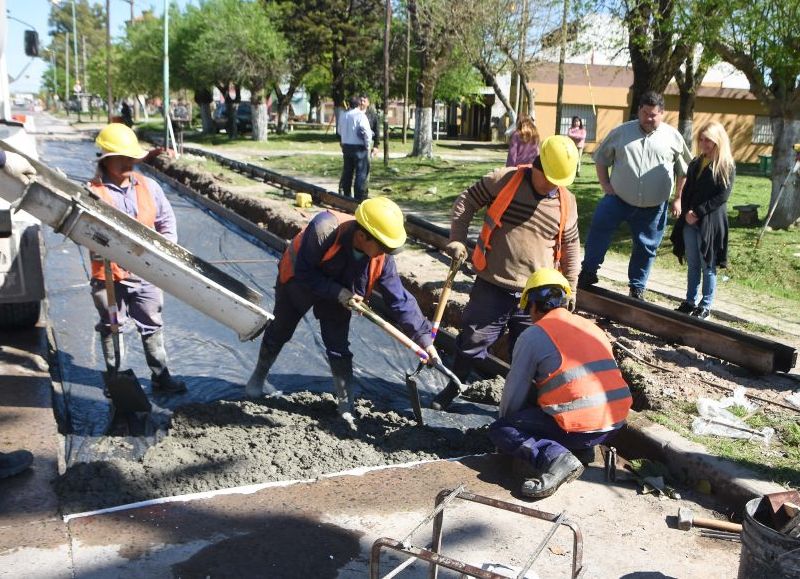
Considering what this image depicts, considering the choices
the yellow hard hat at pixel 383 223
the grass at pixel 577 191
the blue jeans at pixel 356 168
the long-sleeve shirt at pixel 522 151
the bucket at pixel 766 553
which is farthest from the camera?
the blue jeans at pixel 356 168

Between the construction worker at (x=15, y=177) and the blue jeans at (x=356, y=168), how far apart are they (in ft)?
30.2

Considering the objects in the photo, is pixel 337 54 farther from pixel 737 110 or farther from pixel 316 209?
pixel 316 209

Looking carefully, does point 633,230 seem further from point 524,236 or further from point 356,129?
point 356,129

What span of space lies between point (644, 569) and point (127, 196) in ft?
12.2

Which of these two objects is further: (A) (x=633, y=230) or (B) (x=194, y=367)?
(A) (x=633, y=230)

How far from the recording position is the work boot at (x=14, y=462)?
3803 millimetres

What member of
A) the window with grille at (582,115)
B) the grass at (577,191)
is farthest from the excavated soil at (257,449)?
the window with grille at (582,115)

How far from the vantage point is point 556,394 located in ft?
13.2

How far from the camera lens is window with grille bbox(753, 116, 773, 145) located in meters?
33.0

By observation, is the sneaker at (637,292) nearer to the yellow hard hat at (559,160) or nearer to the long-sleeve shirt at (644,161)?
the long-sleeve shirt at (644,161)

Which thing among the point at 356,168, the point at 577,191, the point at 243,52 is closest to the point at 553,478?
the point at 356,168

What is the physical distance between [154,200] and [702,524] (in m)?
3.77

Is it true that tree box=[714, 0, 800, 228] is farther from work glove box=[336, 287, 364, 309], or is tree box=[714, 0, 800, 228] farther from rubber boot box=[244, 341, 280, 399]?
rubber boot box=[244, 341, 280, 399]

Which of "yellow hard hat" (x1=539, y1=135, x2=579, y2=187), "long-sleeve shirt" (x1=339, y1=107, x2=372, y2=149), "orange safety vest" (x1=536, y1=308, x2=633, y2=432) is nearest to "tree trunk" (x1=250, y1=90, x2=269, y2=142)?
"long-sleeve shirt" (x1=339, y1=107, x2=372, y2=149)
